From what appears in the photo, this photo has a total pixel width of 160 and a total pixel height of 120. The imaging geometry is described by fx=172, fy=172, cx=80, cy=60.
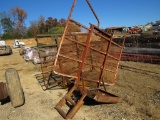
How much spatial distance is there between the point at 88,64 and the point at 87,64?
3 cm

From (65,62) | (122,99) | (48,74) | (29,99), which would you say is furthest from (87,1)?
(48,74)

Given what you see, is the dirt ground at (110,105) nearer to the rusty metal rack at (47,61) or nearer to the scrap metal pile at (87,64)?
the scrap metal pile at (87,64)

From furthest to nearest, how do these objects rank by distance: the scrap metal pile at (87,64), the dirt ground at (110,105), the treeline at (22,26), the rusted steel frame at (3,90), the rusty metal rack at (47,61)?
1. the treeline at (22,26)
2. the rusty metal rack at (47,61)
3. the rusted steel frame at (3,90)
4. the scrap metal pile at (87,64)
5. the dirt ground at (110,105)

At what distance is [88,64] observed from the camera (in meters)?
4.52

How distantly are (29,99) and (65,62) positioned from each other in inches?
70.9

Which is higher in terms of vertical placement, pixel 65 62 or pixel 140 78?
pixel 65 62

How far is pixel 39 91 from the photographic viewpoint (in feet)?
20.9

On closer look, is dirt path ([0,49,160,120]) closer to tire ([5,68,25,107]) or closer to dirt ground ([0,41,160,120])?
dirt ground ([0,41,160,120])

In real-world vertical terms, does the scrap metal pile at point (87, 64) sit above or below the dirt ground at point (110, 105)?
above

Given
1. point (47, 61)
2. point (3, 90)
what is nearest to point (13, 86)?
point (3, 90)

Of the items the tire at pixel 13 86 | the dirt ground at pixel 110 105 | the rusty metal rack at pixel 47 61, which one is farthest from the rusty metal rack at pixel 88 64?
the tire at pixel 13 86

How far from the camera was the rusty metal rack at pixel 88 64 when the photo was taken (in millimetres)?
4549

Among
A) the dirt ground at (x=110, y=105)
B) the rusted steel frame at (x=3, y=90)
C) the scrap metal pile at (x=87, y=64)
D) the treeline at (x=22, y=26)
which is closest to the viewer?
the dirt ground at (x=110, y=105)

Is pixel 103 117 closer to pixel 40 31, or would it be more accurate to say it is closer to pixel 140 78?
pixel 140 78
